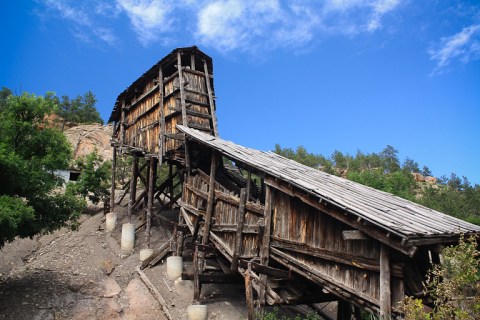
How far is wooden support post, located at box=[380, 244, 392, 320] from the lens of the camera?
21.7 feet

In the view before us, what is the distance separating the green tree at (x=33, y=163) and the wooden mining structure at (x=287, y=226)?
4289 millimetres

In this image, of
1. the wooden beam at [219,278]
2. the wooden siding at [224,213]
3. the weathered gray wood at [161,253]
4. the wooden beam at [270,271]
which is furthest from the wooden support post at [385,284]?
the weathered gray wood at [161,253]

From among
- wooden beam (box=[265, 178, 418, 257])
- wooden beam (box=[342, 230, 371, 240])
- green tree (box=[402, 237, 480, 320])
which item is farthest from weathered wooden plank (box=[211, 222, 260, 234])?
green tree (box=[402, 237, 480, 320])

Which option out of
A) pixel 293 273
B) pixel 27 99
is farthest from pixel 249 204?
pixel 27 99

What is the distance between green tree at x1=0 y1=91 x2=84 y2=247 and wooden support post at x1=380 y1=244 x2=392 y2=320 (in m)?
10.4

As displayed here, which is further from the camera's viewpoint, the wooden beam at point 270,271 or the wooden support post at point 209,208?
the wooden support post at point 209,208

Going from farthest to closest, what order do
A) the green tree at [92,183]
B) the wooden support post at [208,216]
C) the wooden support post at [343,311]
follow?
1. the green tree at [92,183]
2. the wooden support post at [343,311]
3. the wooden support post at [208,216]

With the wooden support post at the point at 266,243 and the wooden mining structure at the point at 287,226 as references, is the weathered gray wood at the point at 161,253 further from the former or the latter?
the wooden support post at the point at 266,243

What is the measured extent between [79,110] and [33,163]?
3464 cm

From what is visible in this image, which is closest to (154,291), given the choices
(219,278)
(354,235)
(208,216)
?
(219,278)

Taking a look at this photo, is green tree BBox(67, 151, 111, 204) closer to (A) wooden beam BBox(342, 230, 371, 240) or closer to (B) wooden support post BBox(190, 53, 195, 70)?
(B) wooden support post BBox(190, 53, 195, 70)

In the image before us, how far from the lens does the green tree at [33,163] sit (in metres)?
11.8

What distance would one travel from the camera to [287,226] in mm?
9188

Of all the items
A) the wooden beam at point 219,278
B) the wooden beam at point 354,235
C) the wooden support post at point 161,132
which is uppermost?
the wooden support post at point 161,132
